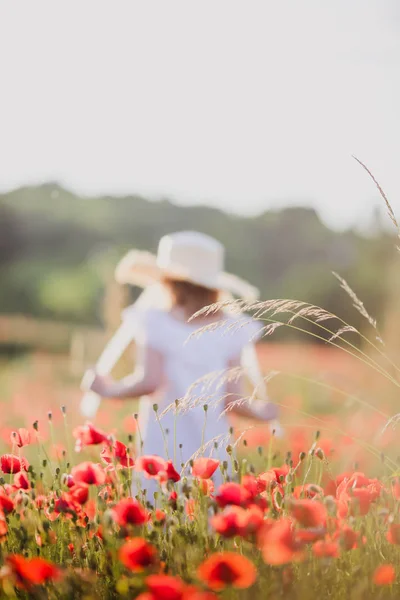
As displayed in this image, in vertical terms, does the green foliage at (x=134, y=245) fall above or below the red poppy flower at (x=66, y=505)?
below

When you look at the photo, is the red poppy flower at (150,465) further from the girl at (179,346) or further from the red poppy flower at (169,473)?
the girl at (179,346)

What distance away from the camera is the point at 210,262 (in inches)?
141

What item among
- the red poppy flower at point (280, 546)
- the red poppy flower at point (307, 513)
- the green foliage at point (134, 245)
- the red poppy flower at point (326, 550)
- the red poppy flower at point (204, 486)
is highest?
the red poppy flower at point (280, 546)

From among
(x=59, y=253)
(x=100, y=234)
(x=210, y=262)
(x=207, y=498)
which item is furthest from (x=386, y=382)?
(x=100, y=234)

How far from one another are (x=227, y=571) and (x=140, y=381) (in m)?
2.17

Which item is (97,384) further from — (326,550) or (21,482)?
(326,550)

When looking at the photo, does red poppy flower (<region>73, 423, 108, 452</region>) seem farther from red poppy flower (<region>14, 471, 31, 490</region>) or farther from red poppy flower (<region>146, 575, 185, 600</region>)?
red poppy flower (<region>146, 575, 185, 600</region>)

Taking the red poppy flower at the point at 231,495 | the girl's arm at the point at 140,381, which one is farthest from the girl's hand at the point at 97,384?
the red poppy flower at the point at 231,495

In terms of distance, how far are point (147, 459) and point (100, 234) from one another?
20.2 m

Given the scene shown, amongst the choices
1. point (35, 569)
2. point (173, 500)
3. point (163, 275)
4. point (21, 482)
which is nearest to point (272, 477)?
point (173, 500)

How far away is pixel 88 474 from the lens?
180 cm

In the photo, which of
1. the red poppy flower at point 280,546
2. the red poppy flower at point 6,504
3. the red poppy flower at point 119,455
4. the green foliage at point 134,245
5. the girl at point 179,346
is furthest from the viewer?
the green foliage at point 134,245

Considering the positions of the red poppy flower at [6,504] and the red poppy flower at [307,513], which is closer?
the red poppy flower at [307,513]

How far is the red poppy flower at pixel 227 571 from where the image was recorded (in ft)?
3.89
